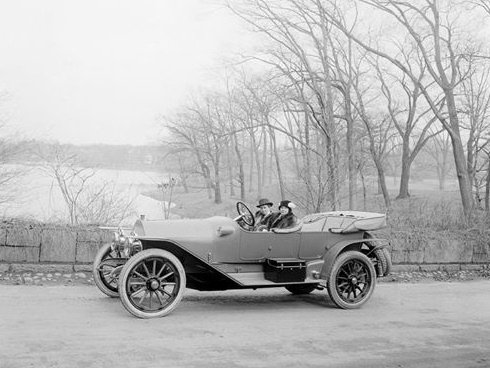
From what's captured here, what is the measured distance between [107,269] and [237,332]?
2.37 metres

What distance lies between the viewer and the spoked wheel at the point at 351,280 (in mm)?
7480

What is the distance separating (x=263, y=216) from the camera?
784 centimetres

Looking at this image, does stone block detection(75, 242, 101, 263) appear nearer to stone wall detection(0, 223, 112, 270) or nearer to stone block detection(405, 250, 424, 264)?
Answer: stone wall detection(0, 223, 112, 270)

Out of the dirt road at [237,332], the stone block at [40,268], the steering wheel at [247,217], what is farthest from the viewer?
the stone block at [40,268]

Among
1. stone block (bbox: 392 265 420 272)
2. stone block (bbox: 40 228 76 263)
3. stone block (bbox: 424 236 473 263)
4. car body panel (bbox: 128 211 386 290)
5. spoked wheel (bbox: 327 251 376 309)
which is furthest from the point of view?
stone block (bbox: 424 236 473 263)

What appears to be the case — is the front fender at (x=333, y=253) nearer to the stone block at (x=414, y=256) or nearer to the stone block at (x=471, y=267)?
the stone block at (x=414, y=256)

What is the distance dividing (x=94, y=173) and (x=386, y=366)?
11.0 meters

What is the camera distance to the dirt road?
4.77 meters

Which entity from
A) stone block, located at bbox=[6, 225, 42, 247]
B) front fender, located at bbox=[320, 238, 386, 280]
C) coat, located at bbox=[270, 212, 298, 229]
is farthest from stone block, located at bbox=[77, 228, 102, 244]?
front fender, located at bbox=[320, 238, 386, 280]

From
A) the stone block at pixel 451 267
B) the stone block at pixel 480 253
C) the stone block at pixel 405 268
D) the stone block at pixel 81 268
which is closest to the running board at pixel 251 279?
the stone block at pixel 81 268

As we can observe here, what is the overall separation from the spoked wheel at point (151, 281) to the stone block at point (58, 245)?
2548mm

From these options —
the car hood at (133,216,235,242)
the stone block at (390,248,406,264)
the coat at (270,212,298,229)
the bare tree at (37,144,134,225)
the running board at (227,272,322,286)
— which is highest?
the bare tree at (37,144,134,225)

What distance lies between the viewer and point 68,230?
885 cm

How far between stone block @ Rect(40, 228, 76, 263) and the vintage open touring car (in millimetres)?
1558
